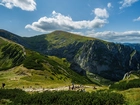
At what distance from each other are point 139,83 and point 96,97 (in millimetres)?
21304

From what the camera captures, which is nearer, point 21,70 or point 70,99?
point 70,99

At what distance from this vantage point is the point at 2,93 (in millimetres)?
66000

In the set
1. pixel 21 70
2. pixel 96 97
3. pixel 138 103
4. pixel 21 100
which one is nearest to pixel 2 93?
pixel 21 100

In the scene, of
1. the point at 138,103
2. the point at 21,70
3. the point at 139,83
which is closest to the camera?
the point at 138,103

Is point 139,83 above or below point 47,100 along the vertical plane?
above

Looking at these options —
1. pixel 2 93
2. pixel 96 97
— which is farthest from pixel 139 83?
pixel 2 93

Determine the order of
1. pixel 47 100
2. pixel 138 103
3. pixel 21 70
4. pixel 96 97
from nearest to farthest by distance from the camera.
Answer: pixel 138 103 → pixel 96 97 → pixel 47 100 → pixel 21 70

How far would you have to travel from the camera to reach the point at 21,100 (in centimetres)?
5303

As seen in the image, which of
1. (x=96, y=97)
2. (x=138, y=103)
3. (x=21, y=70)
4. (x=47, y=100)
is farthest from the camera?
(x=21, y=70)

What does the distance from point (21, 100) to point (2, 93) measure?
1543cm

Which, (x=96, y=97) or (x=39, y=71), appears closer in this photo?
(x=96, y=97)

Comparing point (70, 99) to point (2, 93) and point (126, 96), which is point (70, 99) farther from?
point (2, 93)

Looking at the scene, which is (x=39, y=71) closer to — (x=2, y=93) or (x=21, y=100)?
(x=2, y=93)

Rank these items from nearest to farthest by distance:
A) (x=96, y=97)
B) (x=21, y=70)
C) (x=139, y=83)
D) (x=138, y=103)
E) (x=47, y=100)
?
(x=138, y=103) → (x=96, y=97) → (x=47, y=100) → (x=139, y=83) → (x=21, y=70)
